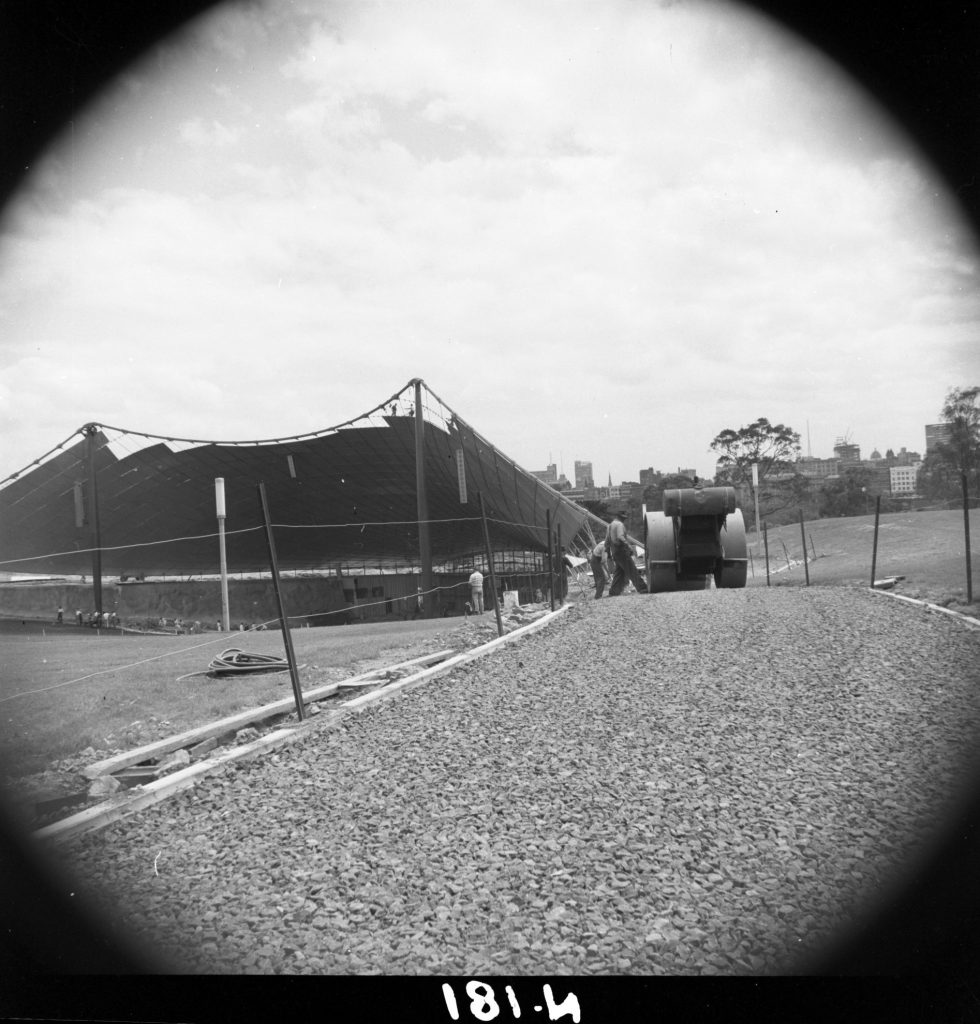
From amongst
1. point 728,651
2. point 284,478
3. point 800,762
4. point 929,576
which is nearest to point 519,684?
point 728,651

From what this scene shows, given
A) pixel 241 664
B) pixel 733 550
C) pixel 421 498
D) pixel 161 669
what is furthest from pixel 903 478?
pixel 421 498

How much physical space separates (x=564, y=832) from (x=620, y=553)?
34.5ft

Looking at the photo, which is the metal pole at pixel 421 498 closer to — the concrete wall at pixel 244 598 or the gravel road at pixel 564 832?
the concrete wall at pixel 244 598

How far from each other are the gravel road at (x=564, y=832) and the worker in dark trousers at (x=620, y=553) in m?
7.62

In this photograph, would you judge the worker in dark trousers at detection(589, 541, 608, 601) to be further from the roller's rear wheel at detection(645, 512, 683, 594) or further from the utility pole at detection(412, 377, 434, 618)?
the utility pole at detection(412, 377, 434, 618)

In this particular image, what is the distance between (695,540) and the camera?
1252 centimetres

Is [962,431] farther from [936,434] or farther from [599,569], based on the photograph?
[599,569]

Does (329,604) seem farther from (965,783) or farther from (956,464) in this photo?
(965,783)

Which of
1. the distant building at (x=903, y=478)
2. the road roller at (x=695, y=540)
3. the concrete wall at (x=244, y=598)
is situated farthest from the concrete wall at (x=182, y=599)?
the distant building at (x=903, y=478)

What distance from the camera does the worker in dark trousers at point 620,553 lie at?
Result: 42.3 ft

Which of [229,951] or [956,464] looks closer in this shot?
[229,951]

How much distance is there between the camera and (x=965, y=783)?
314 cm

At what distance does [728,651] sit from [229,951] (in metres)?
4.71

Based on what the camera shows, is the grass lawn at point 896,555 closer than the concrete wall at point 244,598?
Yes
